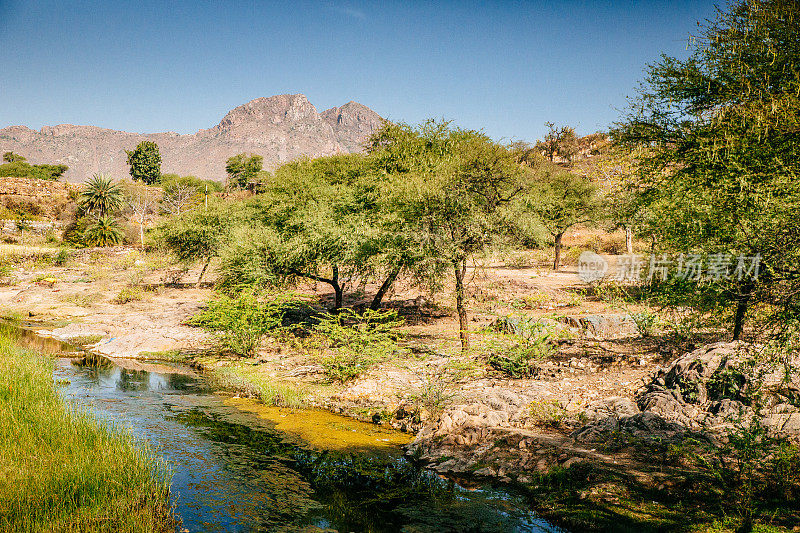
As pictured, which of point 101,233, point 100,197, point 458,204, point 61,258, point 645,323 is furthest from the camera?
point 100,197

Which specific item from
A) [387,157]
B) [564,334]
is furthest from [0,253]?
[564,334]

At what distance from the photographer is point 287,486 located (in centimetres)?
871

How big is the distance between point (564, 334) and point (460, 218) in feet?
19.4

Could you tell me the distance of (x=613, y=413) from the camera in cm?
1084

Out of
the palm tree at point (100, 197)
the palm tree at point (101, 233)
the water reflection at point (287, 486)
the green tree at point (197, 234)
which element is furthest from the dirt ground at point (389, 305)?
the palm tree at point (100, 197)

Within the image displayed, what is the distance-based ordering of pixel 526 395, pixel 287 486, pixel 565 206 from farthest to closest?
pixel 565 206, pixel 526 395, pixel 287 486

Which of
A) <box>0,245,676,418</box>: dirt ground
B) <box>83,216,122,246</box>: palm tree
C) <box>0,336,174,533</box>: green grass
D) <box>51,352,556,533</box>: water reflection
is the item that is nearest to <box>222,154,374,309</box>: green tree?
<box>0,245,676,418</box>: dirt ground

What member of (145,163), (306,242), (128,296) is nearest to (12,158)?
(145,163)

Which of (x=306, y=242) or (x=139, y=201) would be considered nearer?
(x=306, y=242)

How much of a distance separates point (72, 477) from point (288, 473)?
3.71 m

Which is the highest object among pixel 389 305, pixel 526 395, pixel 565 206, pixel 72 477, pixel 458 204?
pixel 565 206

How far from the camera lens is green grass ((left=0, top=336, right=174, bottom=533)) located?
6336mm

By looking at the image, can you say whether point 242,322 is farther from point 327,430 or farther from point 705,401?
point 705,401

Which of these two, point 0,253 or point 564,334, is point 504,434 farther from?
point 0,253
